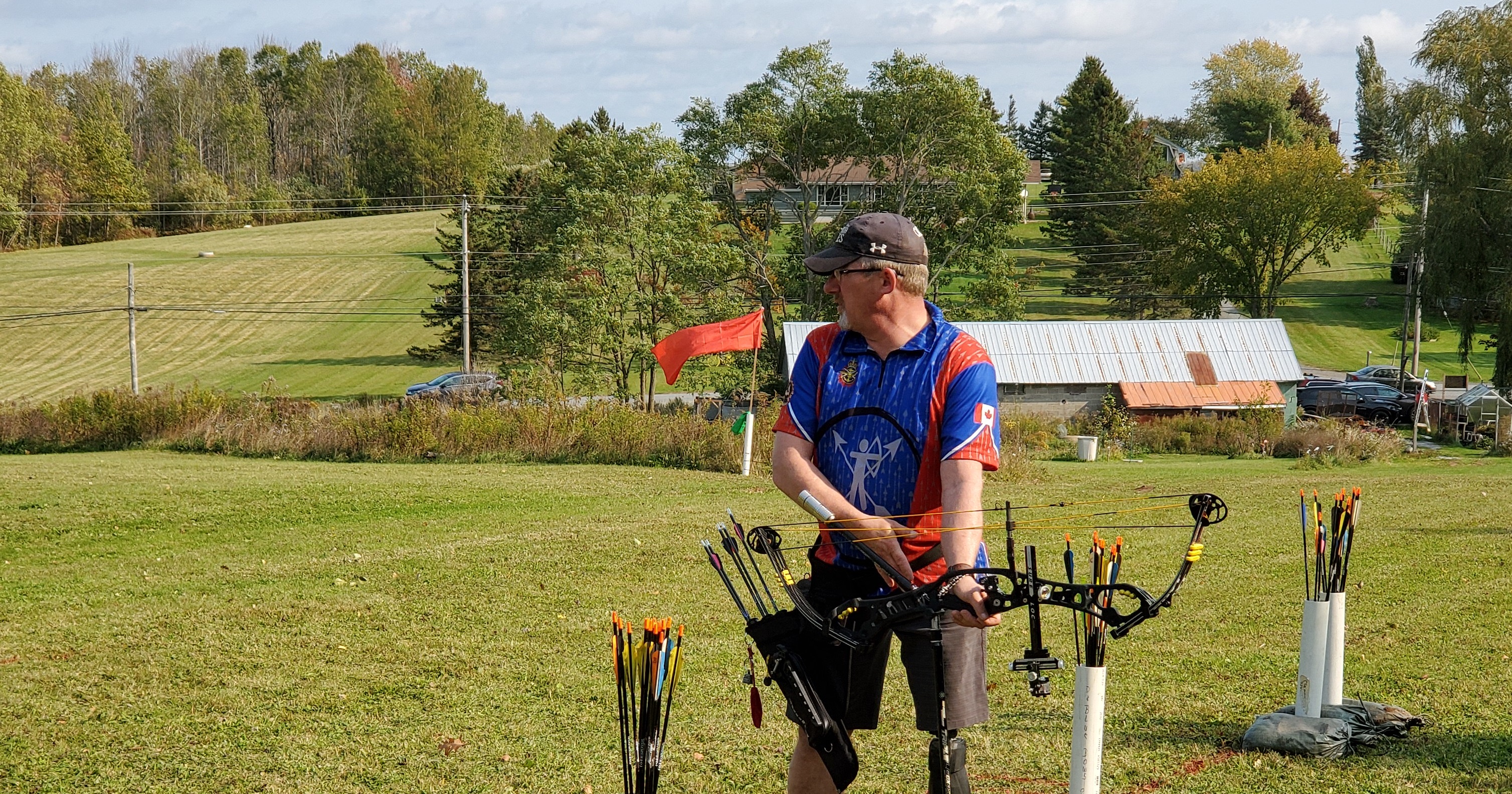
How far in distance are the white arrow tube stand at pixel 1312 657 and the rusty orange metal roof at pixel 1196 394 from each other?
1222 inches

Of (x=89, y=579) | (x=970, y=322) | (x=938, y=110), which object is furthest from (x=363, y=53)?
(x=89, y=579)

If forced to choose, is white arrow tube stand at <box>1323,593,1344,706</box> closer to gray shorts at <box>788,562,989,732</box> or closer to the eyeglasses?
gray shorts at <box>788,562,989,732</box>

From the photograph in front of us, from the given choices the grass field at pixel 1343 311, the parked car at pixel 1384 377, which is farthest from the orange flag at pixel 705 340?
the grass field at pixel 1343 311

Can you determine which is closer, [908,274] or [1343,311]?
[908,274]

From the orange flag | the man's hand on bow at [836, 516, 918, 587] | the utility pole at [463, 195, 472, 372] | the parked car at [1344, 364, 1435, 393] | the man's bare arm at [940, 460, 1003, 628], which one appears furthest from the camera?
the parked car at [1344, 364, 1435, 393]

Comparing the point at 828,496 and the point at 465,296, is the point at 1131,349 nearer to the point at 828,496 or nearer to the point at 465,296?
the point at 465,296

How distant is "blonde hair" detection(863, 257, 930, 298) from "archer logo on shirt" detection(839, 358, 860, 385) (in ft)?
0.90

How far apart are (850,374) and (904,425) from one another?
0.82 ft

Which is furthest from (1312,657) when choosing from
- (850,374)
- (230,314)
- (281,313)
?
(281,313)

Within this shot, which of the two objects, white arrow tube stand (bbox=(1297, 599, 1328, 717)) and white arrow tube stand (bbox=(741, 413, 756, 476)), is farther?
white arrow tube stand (bbox=(741, 413, 756, 476))

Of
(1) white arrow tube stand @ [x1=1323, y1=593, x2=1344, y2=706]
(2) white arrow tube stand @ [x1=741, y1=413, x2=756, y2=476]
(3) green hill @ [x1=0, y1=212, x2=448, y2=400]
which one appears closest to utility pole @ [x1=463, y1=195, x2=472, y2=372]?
(3) green hill @ [x1=0, y1=212, x2=448, y2=400]

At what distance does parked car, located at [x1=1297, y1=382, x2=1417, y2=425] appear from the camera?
4119cm

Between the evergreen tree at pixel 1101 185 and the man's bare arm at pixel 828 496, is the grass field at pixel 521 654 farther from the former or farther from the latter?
the evergreen tree at pixel 1101 185

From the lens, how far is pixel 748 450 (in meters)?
19.5
